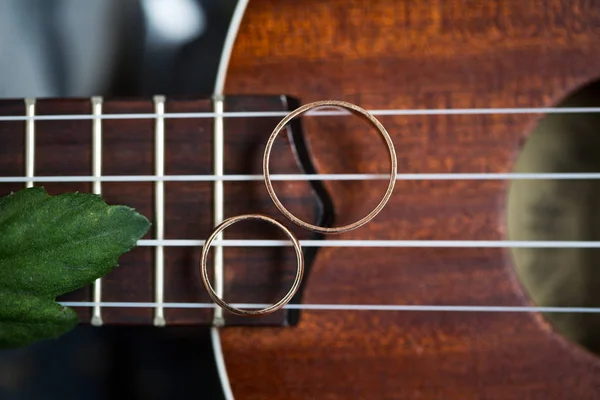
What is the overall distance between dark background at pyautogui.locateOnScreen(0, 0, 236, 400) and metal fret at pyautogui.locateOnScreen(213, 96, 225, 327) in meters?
0.09

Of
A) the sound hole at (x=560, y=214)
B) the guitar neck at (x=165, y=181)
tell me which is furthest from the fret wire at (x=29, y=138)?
the sound hole at (x=560, y=214)

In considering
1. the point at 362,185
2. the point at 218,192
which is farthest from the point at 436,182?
the point at 218,192

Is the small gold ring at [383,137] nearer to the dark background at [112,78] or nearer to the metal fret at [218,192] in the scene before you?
the metal fret at [218,192]

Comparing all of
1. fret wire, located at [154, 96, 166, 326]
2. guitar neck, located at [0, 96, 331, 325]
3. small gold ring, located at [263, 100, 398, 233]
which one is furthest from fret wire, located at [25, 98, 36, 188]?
small gold ring, located at [263, 100, 398, 233]

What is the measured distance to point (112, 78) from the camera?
60 centimetres

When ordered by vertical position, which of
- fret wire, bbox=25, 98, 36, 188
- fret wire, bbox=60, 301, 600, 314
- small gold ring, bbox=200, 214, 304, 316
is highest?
fret wire, bbox=25, 98, 36, 188

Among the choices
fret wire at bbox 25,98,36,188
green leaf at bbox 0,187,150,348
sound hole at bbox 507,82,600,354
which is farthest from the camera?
sound hole at bbox 507,82,600,354

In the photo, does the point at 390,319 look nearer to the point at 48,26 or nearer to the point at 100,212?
the point at 100,212

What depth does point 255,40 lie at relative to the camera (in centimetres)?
54

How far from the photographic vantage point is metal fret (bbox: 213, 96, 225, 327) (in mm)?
519

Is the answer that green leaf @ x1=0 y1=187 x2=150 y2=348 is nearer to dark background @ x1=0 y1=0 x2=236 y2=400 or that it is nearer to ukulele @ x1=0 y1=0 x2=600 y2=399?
ukulele @ x1=0 y1=0 x2=600 y2=399

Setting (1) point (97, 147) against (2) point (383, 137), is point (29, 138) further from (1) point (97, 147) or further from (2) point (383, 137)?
(2) point (383, 137)

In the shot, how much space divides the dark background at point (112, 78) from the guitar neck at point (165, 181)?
0.27ft

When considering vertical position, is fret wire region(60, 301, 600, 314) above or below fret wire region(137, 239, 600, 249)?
below
